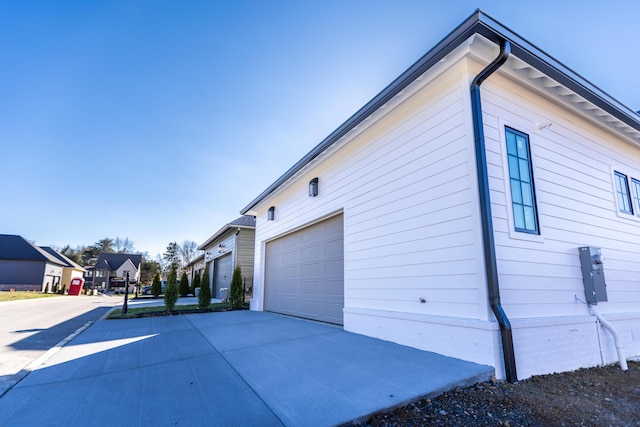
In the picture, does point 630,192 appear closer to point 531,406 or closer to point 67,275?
point 531,406

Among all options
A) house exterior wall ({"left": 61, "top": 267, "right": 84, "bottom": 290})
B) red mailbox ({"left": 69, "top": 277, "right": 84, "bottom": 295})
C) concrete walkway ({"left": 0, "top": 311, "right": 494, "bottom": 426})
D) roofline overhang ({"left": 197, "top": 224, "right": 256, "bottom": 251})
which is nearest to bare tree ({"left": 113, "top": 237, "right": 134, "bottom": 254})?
house exterior wall ({"left": 61, "top": 267, "right": 84, "bottom": 290})

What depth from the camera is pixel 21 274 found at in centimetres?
2791

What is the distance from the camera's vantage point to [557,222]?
168 inches

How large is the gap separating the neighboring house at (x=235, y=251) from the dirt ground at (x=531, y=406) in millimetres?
11036

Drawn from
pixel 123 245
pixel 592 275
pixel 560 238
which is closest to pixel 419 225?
pixel 560 238

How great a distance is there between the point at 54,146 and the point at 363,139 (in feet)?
41.1

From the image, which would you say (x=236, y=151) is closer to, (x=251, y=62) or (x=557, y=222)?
(x=251, y=62)

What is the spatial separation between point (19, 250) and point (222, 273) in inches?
1021

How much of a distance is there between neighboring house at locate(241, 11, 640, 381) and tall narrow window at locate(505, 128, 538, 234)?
0.02 metres

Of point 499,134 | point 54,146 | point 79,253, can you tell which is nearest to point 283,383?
point 499,134

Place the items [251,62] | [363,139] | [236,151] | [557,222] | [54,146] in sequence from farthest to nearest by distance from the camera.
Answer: [54,146] → [236,151] → [251,62] → [363,139] → [557,222]

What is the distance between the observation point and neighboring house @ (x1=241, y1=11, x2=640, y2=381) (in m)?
3.47

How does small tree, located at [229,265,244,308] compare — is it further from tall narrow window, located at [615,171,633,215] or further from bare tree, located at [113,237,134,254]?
bare tree, located at [113,237,134,254]

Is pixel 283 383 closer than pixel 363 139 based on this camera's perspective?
Yes
